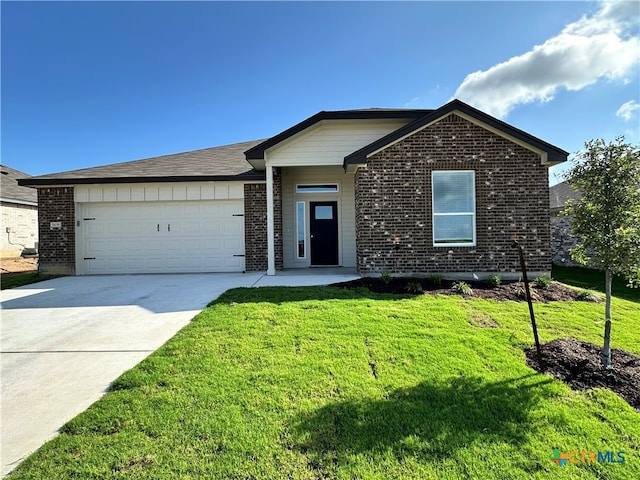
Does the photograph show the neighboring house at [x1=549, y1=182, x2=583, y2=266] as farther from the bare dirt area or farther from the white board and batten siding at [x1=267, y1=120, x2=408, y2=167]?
the bare dirt area

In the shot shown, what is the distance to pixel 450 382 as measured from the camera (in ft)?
10.5

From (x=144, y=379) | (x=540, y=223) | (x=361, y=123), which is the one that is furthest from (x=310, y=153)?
(x=144, y=379)

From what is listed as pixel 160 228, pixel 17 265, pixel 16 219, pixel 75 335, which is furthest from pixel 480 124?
pixel 16 219

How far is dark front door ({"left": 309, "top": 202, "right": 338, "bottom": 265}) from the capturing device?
1105 cm

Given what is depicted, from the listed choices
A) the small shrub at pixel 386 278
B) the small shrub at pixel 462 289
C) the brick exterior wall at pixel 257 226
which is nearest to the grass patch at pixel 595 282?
the small shrub at pixel 462 289

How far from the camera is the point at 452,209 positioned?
320 inches

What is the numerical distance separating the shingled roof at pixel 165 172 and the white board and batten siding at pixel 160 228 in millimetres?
291

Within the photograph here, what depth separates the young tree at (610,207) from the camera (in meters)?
3.49

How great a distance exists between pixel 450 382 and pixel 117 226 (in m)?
10.9

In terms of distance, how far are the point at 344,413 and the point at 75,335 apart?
426 centimetres

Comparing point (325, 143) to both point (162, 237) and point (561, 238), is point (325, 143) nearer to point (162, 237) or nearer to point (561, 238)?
point (162, 237)

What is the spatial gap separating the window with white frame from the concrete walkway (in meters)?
2.75

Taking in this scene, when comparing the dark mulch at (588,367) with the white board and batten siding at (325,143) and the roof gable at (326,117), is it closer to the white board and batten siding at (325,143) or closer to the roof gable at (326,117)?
the white board and batten siding at (325,143)

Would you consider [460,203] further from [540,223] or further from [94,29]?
[94,29]
